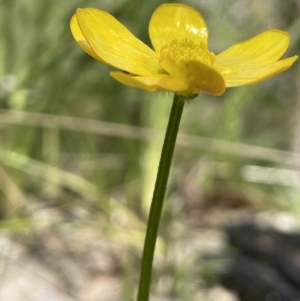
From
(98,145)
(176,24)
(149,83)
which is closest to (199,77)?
(149,83)

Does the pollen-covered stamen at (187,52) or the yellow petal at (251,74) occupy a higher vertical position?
the pollen-covered stamen at (187,52)

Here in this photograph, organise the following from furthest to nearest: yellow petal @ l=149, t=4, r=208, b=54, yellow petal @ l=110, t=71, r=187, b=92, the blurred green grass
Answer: the blurred green grass → yellow petal @ l=149, t=4, r=208, b=54 → yellow petal @ l=110, t=71, r=187, b=92

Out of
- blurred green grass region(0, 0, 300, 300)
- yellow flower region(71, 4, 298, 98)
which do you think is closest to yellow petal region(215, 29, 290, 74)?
yellow flower region(71, 4, 298, 98)

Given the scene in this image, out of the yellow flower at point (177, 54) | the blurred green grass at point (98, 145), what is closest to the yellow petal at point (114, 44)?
the yellow flower at point (177, 54)

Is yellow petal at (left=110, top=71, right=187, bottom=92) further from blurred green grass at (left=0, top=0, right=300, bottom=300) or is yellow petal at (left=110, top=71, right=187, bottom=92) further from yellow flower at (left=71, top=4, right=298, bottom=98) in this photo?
blurred green grass at (left=0, top=0, right=300, bottom=300)

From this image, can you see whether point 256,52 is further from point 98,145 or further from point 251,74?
point 98,145

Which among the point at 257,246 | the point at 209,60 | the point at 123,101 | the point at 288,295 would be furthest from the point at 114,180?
the point at 209,60

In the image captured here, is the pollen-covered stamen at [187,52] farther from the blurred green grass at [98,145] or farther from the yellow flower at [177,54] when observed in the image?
the blurred green grass at [98,145]
